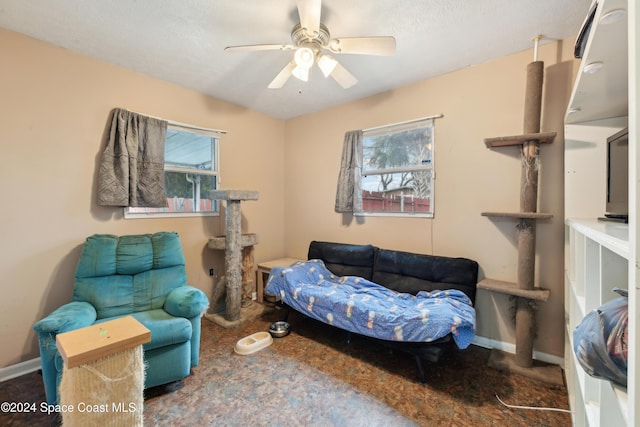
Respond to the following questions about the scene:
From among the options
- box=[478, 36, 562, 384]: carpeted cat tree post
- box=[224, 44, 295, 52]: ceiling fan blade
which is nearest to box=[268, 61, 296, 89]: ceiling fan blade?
box=[224, 44, 295, 52]: ceiling fan blade

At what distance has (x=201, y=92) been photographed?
327 centimetres

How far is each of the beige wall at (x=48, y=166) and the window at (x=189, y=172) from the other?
20 centimetres

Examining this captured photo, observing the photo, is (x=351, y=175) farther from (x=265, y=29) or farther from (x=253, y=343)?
(x=253, y=343)

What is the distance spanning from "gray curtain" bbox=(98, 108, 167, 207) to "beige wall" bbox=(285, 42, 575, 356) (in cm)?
227

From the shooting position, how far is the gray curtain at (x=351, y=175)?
3.37 m

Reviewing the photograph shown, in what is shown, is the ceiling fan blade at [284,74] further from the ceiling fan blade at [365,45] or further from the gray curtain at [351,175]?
the gray curtain at [351,175]

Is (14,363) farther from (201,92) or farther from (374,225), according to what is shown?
(374,225)

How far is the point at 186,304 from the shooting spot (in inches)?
82.9

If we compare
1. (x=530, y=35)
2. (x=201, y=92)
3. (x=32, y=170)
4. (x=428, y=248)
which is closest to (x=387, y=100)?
(x=530, y=35)

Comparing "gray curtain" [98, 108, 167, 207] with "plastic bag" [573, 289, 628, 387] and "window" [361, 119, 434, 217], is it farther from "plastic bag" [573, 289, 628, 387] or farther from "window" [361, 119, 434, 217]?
"plastic bag" [573, 289, 628, 387]

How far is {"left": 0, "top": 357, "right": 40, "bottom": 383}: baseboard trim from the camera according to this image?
2.11 meters

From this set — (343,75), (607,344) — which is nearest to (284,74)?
(343,75)

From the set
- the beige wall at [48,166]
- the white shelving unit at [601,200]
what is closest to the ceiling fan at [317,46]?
the white shelving unit at [601,200]

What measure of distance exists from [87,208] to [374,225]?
9.59 feet
